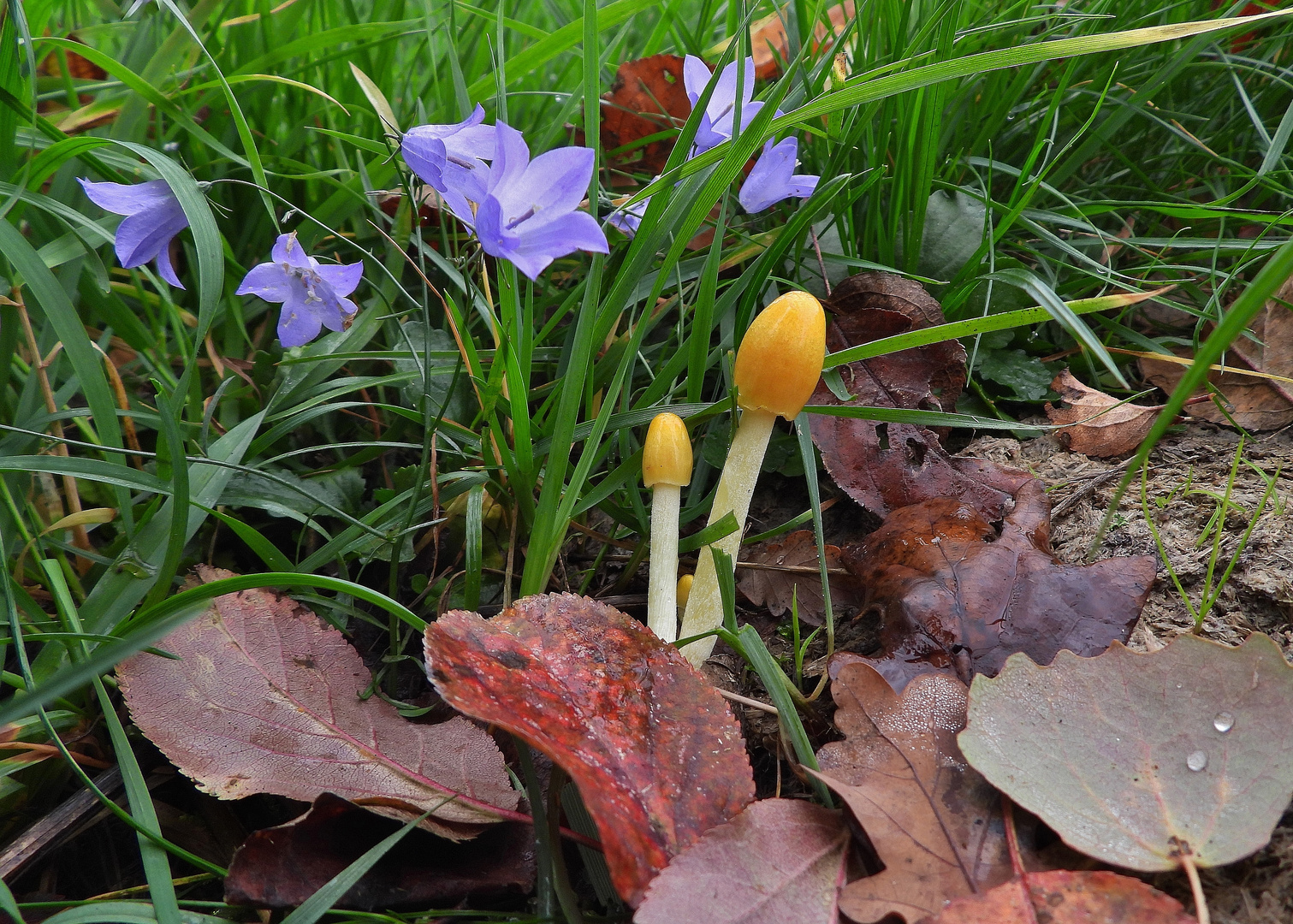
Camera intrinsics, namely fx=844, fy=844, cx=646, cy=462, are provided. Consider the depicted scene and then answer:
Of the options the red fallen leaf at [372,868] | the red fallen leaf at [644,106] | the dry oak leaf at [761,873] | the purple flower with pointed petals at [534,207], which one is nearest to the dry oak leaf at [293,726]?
the red fallen leaf at [372,868]

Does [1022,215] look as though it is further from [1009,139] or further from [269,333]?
[269,333]

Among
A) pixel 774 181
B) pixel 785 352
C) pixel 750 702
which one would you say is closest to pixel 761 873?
pixel 750 702

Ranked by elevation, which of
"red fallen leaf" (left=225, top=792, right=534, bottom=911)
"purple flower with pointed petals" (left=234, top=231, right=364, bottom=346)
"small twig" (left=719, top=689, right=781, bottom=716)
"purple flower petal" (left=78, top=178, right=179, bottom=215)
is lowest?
"red fallen leaf" (left=225, top=792, right=534, bottom=911)

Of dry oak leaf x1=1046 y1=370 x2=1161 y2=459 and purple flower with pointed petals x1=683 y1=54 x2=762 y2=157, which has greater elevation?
purple flower with pointed petals x1=683 y1=54 x2=762 y2=157

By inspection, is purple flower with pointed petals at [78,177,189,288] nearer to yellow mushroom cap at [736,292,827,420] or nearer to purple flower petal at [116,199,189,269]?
purple flower petal at [116,199,189,269]

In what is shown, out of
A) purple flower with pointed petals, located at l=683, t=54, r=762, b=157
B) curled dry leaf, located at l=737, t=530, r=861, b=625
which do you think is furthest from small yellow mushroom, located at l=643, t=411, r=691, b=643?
purple flower with pointed petals, located at l=683, t=54, r=762, b=157
